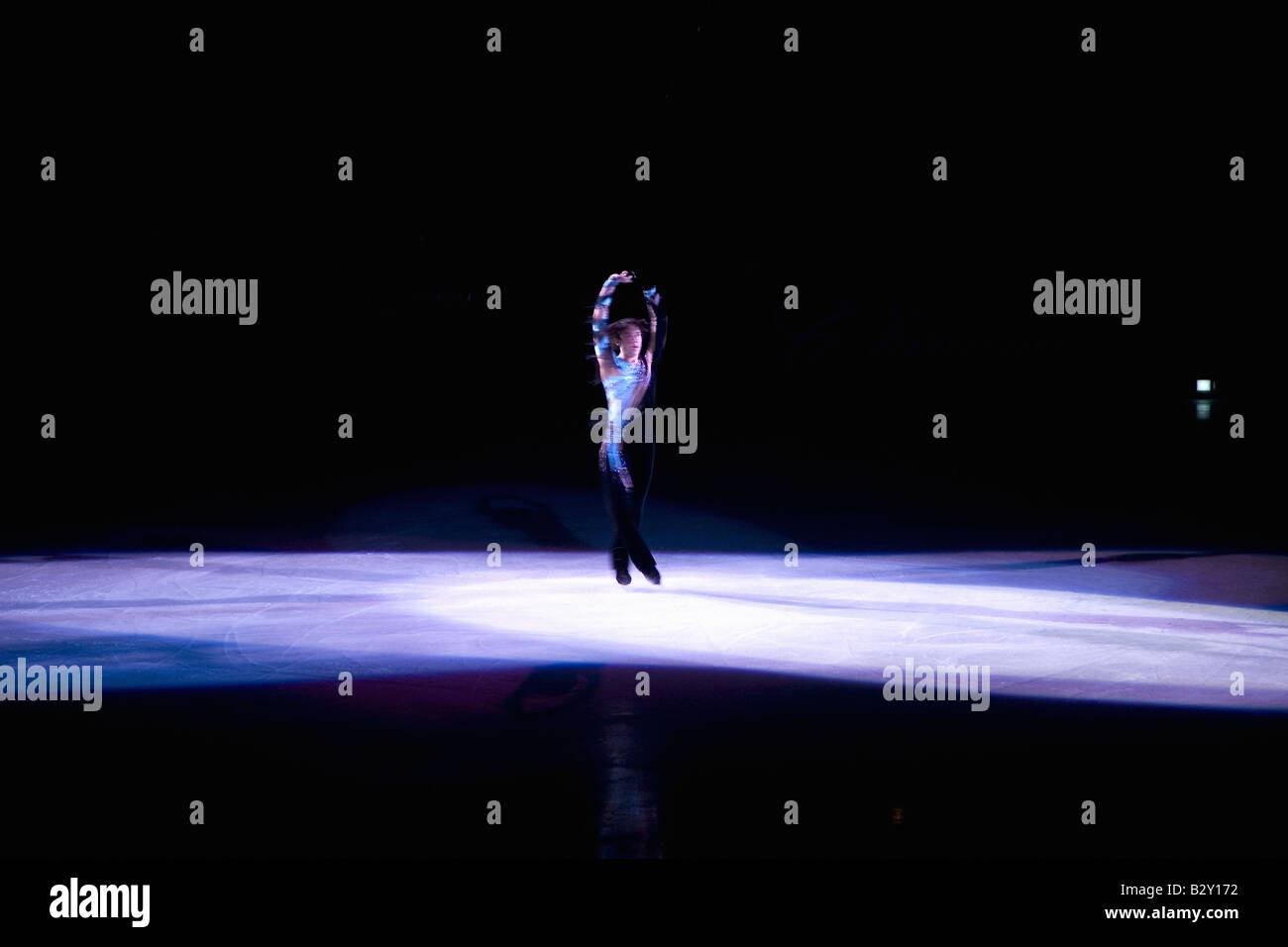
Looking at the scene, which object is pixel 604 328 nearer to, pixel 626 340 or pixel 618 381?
pixel 626 340

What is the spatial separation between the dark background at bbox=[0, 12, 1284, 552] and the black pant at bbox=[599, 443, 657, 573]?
3.91 metres

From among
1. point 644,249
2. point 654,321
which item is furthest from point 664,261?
point 654,321

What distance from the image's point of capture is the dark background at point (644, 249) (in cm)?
1212

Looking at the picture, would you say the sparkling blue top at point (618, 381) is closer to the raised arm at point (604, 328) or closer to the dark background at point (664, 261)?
the raised arm at point (604, 328)

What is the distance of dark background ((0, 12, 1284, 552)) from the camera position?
39.8 ft

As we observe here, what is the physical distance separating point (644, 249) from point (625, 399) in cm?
793

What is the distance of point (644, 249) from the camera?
13711 mm

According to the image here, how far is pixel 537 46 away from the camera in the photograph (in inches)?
488

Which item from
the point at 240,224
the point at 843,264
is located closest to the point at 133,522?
the point at 240,224

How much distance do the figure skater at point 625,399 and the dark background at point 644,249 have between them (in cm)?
394

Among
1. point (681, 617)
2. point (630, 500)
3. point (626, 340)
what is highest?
point (626, 340)

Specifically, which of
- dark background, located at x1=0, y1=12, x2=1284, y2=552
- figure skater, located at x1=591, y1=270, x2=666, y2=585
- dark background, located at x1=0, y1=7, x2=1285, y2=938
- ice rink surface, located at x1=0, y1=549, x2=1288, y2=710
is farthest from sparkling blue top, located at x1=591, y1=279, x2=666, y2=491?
dark background, located at x1=0, y1=12, x2=1284, y2=552

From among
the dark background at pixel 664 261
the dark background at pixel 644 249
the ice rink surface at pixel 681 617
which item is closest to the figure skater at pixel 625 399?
the ice rink surface at pixel 681 617
